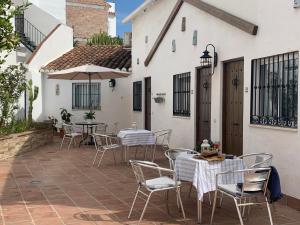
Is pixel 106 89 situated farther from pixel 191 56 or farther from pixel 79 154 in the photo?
pixel 191 56

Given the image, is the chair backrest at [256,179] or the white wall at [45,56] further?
the white wall at [45,56]

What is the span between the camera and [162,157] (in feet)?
36.0

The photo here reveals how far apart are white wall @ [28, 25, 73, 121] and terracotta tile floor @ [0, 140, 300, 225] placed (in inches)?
292

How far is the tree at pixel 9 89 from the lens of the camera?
12.1 metres

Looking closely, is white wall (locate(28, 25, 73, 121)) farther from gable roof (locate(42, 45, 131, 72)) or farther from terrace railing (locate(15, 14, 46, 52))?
terrace railing (locate(15, 14, 46, 52))

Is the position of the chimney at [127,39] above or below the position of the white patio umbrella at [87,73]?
above

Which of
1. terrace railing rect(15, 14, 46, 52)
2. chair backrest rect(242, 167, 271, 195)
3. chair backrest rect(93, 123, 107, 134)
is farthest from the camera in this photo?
terrace railing rect(15, 14, 46, 52)

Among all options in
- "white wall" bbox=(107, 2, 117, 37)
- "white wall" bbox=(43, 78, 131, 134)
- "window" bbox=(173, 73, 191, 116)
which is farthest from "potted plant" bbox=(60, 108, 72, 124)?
"white wall" bbox=(107, 2, 117, 37)

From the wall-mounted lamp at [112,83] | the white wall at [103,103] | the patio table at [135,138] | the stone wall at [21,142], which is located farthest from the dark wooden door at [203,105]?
the wall-mounted lamp at [112,83]

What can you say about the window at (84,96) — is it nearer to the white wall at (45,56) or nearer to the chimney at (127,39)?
the white wall at (45,56)

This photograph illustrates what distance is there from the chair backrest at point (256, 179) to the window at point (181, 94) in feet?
19.2

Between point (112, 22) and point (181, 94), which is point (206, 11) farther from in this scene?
point (112, 22)

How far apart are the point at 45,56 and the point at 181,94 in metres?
8.62

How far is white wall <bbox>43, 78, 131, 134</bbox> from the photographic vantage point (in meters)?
16.6
